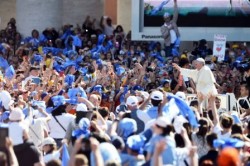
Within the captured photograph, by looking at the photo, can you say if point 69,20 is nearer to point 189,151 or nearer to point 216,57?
point 216,57

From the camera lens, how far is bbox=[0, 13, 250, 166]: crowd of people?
14.4 meters

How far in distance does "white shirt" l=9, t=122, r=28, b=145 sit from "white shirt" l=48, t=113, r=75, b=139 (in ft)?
7.42

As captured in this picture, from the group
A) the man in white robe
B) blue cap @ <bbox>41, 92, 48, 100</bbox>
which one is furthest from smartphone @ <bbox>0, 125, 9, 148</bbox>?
blue cap @ <bbox>41, 92, 48, 100</bbox>

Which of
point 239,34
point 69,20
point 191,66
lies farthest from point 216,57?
point 69,20

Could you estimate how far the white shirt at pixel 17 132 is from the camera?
16297 millimetres

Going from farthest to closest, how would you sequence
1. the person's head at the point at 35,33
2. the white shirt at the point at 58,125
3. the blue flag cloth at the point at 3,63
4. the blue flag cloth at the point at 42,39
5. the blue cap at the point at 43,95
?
the person's head at the point at 35,33 → the blue flag cloth at the point at 42,39 → the blue flag cloth at the point at 3,63 → the blue cap at the point at 43,95 → the white shirt at the point at 58,125

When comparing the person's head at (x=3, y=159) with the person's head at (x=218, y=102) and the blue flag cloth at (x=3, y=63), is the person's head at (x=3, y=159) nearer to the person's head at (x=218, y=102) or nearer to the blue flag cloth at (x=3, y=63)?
the person's head at (x=218, y=102)

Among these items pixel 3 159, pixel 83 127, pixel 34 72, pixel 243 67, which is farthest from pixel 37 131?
pixel 243 67

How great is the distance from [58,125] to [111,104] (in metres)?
6.01

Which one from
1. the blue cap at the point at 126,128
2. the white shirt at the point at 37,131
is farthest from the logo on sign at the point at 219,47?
the blue cap at the point at 126,128

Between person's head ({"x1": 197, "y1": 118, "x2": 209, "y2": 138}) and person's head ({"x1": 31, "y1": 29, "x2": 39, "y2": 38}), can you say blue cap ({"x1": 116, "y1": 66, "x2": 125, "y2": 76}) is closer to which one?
person's head ({"x1": 31, "y1": 29, "x2": 39, "y2": 38})

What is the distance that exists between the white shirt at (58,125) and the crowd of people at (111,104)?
2 centimetres

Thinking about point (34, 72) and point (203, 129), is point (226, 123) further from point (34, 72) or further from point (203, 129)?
point (34, 72)

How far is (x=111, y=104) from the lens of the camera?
81.8ft
